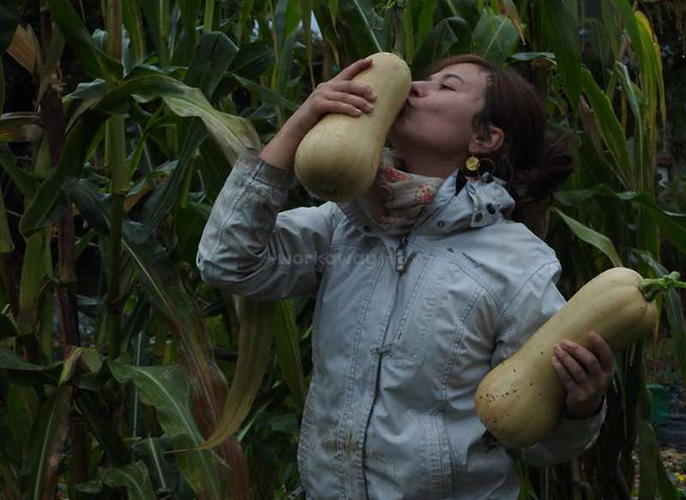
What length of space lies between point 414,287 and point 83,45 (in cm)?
61

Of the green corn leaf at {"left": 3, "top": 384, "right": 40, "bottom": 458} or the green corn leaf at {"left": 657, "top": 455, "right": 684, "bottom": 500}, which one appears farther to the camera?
the green corn leaf at {"left": 657, "top": 455, "right": 684, "bottom": 500}

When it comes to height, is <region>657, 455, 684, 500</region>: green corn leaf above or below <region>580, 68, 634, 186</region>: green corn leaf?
below

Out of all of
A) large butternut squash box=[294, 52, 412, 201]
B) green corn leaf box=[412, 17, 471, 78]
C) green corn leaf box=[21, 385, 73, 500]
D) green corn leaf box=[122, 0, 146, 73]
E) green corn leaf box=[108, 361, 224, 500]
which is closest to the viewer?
large butternut squash box=[294, 52, 412, 201]

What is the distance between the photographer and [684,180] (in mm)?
6070

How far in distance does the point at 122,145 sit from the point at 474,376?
2.29 feet

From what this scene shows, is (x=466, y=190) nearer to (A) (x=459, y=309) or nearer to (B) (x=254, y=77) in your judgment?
(A) (x=459, y=309)

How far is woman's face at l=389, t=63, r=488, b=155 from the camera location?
138 cm

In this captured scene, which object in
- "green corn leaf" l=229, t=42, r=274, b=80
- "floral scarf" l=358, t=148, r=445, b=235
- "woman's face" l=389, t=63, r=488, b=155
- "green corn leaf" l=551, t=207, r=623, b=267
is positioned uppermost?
"woman's face" l=389, t=63, r=488, b=155

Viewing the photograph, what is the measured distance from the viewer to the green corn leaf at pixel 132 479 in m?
1.64

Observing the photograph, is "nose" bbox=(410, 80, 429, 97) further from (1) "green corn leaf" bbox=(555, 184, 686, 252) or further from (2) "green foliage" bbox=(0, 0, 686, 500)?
(1) "green corn leaf" bbox=(555, 184, 686, 252)

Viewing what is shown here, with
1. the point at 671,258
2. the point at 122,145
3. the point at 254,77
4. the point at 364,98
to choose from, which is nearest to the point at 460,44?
the point at 254,77

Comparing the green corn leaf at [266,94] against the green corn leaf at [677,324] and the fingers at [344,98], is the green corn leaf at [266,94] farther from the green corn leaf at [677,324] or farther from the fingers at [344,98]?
the green corn leaf at [677,324]

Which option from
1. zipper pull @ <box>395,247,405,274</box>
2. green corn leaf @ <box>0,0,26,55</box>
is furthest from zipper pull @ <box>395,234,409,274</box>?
green corn leaf @ <box>0,0,26,55</box>

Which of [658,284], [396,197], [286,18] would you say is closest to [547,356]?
[658,284]
